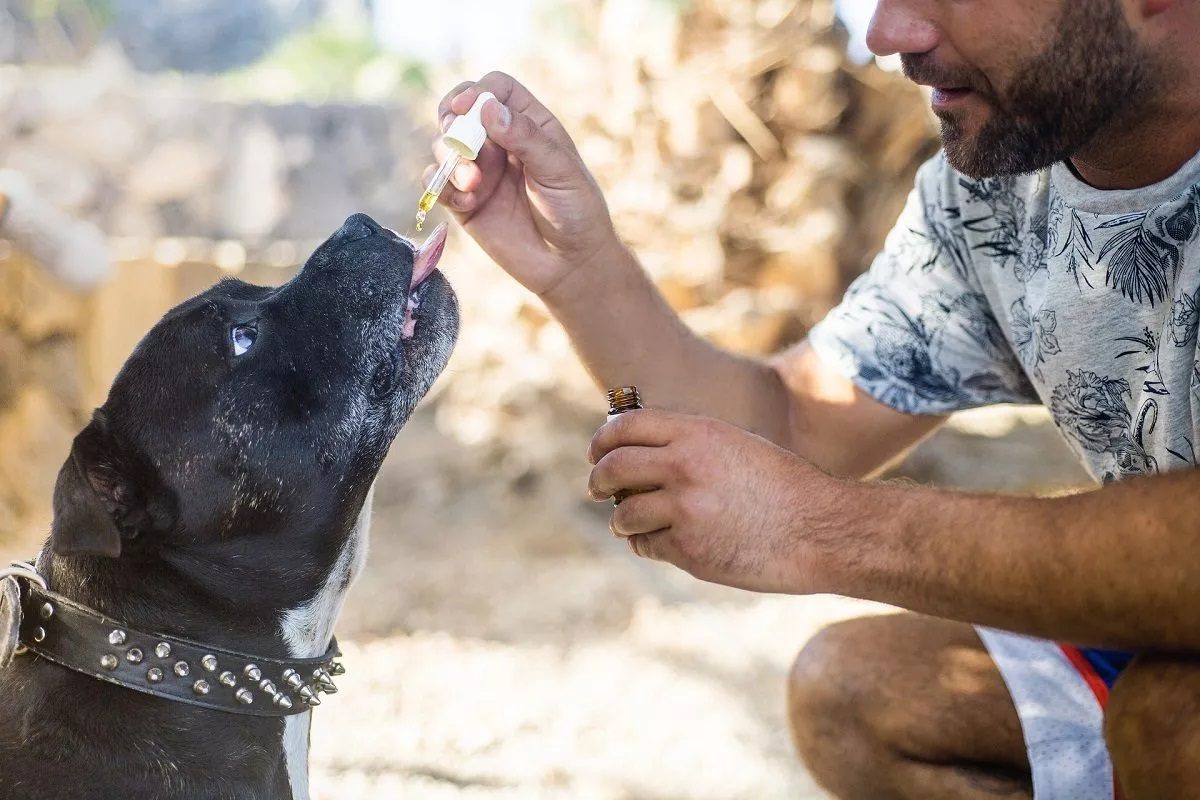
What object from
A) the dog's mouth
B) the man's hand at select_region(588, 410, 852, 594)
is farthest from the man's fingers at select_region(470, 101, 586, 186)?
the man's hand at select_region(588, 410, 852, 594)

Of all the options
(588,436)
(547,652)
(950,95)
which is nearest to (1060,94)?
(950,95)

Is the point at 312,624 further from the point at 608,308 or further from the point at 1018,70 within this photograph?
the point at 1018,70

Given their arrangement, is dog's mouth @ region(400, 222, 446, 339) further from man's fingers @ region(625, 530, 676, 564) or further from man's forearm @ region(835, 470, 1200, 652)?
man's forearm @ region(835, 470, 1200, 652)

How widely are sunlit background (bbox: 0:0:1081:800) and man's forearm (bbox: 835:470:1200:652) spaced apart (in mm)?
1508

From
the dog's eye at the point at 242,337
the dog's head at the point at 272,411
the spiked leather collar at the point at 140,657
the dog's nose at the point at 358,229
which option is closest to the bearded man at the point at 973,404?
the dog's nose at the point at 358,229

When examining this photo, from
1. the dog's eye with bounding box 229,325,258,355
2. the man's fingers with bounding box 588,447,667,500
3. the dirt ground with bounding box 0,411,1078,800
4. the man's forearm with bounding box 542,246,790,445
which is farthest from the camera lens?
the dirt ground with bounding box 0,411,1078,800

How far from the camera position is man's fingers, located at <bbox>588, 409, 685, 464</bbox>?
1.75m

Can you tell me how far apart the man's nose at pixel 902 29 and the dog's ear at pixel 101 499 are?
4.82ft

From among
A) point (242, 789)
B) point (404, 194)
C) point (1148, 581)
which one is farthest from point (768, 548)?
point (404, 194)

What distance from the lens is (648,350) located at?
8.40 ft

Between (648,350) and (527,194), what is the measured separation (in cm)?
44

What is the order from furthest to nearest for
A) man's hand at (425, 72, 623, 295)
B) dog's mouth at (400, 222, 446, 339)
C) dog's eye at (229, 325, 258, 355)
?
man's hand at (425, 72, 623, 295), dog's mouth at (400, 222, 446, 339), dog's eye at (229, 325, 258, 355)

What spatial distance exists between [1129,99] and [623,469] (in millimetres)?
1077

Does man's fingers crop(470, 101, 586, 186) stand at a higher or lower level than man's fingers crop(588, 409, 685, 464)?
higher
